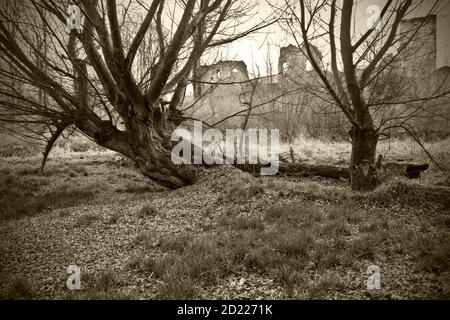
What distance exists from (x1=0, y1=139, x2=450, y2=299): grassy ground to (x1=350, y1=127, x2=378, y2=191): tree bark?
1.80 ft

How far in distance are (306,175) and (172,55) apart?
13.7 ft

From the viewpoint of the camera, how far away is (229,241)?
150 inches

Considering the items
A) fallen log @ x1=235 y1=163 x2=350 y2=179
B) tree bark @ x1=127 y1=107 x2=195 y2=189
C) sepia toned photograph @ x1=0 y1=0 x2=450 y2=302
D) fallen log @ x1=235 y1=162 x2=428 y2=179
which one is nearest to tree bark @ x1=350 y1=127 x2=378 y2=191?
sepia toned photograph @ x1=0 y1=0 x2=450 y2=302

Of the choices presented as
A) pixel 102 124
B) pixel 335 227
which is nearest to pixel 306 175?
pixel 335 227

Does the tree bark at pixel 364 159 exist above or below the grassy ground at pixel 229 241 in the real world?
above

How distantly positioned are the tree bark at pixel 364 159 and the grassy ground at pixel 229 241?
1.80 feet

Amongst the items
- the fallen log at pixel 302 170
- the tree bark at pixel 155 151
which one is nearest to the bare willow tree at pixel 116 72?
the tree bark at pixel 155 151

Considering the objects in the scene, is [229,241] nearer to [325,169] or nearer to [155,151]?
[155,151]

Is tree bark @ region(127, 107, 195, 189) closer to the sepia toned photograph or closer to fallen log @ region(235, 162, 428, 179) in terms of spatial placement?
the sepia toned photograph

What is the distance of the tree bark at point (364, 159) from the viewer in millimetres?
5621

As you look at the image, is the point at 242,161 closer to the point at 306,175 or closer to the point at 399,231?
the point at 306,175

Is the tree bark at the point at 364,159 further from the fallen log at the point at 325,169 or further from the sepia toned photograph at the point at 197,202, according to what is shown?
the fallen log at the point at 325,169

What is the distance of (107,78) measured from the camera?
5777 mm

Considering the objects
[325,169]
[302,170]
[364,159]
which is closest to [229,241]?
[364,159]
